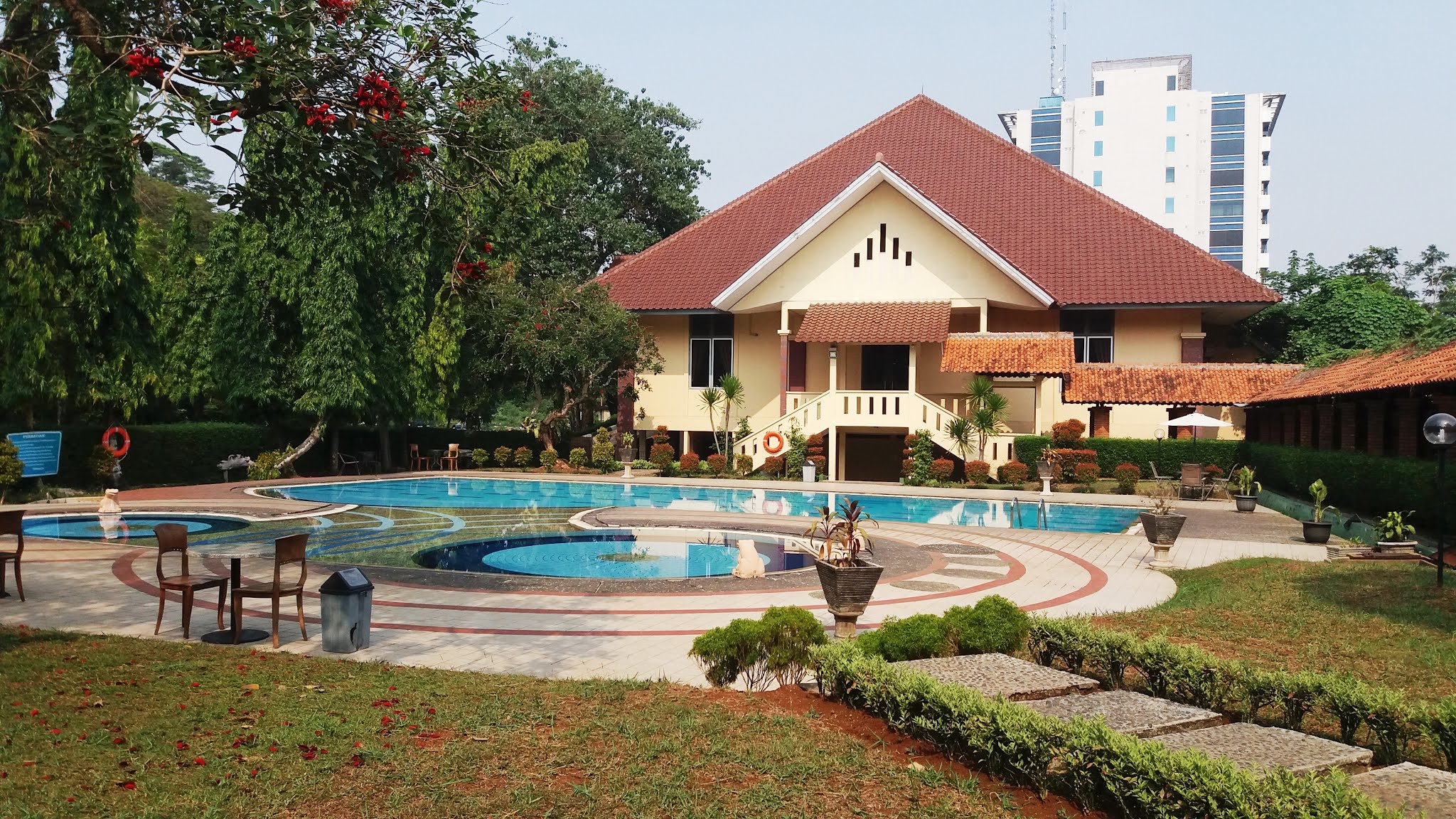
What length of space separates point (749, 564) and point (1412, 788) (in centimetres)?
965

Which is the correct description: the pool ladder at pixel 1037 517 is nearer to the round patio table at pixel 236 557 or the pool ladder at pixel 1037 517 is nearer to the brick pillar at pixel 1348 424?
the brick pillar at pixel 1348 424

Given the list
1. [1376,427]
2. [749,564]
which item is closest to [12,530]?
[749,564]

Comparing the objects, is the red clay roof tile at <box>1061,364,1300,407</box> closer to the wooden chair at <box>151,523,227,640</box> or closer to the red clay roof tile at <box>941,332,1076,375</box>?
→ the red clay roof tile at <box>941,332,1076,375</box>

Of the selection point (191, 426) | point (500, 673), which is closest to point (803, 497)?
point (191, 426)

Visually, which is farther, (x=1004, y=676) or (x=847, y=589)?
(x=847, y=589)

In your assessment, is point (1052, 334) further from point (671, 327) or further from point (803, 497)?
point (671, 327)

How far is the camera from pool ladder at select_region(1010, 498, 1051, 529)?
890 inches

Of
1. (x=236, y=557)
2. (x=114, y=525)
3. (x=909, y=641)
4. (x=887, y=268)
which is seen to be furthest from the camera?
(x=887, y=268)

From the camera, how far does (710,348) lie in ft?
125

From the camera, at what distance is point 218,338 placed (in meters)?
31.6

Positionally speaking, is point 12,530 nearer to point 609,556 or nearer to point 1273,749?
point 609,556

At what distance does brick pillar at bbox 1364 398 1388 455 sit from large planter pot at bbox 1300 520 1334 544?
3.18m

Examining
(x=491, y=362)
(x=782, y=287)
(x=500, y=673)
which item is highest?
(x=782, y=287)

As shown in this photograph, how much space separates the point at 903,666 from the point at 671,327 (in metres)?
32.0
